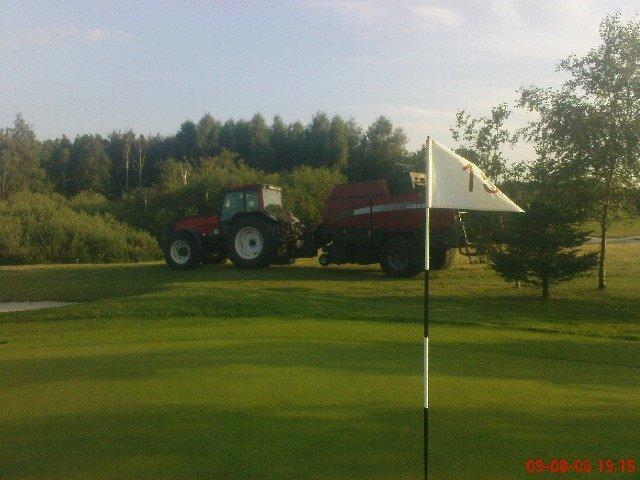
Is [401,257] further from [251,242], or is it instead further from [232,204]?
[232,204]

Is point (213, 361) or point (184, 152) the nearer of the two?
point (213, 361)

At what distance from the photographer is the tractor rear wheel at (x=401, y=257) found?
2008 centimetres

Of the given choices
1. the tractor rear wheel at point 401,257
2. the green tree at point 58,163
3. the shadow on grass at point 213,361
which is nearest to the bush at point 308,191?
the tractor rear wheel at point 401,257

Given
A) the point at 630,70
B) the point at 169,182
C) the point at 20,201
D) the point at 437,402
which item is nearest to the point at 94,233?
the point at 20,201

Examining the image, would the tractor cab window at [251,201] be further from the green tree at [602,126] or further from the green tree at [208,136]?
the green tree at [208,136]

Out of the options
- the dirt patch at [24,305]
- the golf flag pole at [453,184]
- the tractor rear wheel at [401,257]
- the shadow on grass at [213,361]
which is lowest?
the dirt patch at [24,305]

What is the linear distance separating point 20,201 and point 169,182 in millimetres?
12503

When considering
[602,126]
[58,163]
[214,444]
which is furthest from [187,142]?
[214,444]

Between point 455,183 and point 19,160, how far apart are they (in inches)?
2218

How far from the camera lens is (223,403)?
243 inches

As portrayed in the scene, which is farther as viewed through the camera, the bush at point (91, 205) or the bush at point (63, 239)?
the bush at point (91, 205)

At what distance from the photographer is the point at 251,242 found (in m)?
21.8

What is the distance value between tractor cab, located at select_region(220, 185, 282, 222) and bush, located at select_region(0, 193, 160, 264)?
1444cm

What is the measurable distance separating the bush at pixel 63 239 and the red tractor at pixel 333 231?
13.3 m
